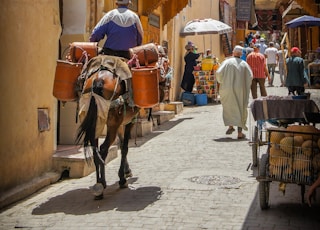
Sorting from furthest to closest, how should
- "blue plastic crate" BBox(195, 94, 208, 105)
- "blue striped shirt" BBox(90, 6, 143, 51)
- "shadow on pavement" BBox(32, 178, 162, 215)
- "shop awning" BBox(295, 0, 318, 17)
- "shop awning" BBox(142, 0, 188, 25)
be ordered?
1. "blue plastic crate" BBox(195, 94, 208, 105)
2. "shop awning" BBox(142, 0, 188, 25)
3. "shop awning" BBox(295, 0, 318, 17)
4. "blue striped shirt" BBox(90, 6, 143, 51)
5. "shadow on pavement" BBox(32, 178, 162, 215)

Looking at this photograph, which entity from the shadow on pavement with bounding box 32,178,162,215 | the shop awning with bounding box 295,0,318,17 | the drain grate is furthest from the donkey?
the shop awning with bounding box 295,0,318,17

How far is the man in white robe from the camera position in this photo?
1109 centimetres

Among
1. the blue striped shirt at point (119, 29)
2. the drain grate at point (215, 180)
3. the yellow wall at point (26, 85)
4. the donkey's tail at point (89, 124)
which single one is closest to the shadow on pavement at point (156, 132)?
the drain grate at point (215, 180)

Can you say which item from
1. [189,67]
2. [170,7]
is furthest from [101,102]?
[189,67]

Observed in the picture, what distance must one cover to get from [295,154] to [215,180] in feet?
6.70

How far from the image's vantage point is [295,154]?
5.51m

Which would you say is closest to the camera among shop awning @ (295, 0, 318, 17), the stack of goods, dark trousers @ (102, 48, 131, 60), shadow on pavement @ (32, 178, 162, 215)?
the stack of goods

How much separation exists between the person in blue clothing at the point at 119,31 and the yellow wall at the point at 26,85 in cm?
87

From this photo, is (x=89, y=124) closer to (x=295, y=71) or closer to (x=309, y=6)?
(x=309, y=6)

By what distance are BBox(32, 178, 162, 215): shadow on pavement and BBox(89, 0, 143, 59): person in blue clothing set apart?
1.88 meters

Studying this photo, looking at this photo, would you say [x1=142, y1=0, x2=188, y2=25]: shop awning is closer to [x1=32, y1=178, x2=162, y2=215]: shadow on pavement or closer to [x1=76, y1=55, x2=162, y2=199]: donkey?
[x1=76, y1=55, x2=162, y2=199]: donkey

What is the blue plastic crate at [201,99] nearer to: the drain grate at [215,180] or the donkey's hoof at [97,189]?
the drain grate at [215,180]

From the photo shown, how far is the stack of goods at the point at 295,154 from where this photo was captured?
5.39m

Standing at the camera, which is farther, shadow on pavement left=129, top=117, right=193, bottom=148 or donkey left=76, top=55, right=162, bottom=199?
shadow on pavement left=129, top=117, right=193, bottom=148
